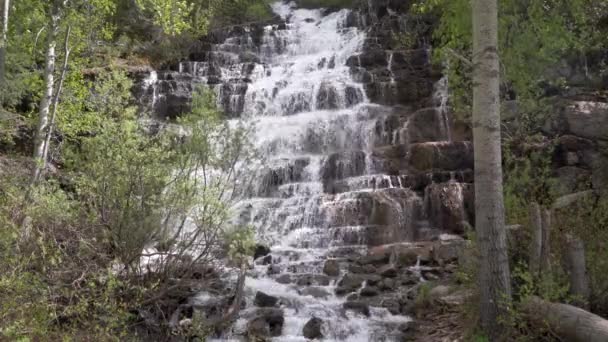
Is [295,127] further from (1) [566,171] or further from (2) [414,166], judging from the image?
(1) [566,171]

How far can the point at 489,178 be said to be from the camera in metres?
6.21

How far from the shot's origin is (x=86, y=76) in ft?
68.6

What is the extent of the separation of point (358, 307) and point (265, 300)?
167 centimetres

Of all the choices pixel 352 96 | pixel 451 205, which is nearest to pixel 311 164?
pixel 352 96

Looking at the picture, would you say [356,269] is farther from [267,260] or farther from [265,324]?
[265,324]

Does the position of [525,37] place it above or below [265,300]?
above

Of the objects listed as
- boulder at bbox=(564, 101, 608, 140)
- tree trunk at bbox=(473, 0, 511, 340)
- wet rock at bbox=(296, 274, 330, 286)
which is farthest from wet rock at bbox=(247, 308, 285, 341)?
boulder at bbox=(564, 101, 608, 140)

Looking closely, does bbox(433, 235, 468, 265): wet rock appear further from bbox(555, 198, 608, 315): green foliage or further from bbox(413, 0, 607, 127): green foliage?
bbox(555, 198, 608, 315): green foliage

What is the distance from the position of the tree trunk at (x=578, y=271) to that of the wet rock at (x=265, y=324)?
15.3 feet

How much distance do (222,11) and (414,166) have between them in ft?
58.1

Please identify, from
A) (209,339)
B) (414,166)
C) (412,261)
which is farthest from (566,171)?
(209,339)

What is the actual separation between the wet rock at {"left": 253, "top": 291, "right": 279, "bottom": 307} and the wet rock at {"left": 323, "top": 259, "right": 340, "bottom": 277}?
1949 mm

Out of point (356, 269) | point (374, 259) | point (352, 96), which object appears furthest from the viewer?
point (352, 96)

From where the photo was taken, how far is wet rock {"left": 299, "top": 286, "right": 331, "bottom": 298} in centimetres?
1096
